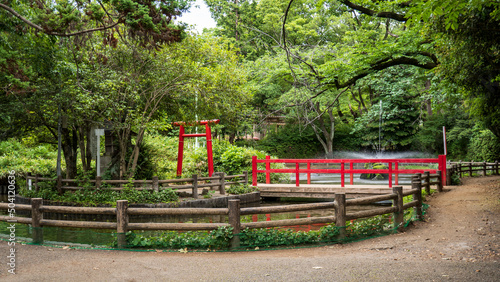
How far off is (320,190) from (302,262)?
31.5ft

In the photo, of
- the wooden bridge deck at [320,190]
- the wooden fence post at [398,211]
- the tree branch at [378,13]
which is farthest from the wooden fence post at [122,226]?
the wooden bridge deck at [320,190]

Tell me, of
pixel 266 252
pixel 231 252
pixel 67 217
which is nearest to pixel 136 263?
pixel 231 252

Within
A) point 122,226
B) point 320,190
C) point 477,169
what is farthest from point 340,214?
point 477,169

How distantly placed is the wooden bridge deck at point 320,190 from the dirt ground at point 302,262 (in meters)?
6.62

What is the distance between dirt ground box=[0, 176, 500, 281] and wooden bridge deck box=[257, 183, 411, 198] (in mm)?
6618

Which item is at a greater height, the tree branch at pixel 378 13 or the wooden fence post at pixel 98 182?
the tree branch at pixel 378 13

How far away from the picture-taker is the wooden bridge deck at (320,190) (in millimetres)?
14898

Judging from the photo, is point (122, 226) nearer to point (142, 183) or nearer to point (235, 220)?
point (235, 220)

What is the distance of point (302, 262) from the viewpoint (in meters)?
6.05

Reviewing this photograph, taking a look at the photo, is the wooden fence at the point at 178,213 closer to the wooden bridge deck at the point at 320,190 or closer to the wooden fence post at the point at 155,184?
the wooden fence post at the point at 155,184

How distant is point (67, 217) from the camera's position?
14.0 m

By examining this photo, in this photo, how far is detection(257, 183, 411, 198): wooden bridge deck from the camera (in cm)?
1490

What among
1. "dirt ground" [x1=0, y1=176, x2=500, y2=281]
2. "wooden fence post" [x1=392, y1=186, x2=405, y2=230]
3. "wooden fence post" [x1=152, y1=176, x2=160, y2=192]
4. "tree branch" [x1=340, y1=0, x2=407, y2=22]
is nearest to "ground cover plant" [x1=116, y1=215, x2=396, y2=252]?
"dirt ground" [x1=0, y1=176, x2=500, y2=281]

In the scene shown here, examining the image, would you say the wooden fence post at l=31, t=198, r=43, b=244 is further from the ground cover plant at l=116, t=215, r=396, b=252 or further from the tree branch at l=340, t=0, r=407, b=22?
the tree branch at l=340, t=0, r=407, b=22
